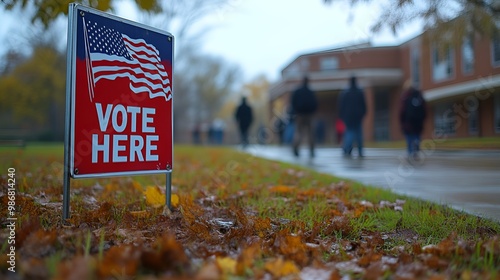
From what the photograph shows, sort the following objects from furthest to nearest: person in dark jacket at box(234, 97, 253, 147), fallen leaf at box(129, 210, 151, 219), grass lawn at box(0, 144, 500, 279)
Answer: person in dark jacket at box(234, 97, 253, 147)
fallen leaf at box(129, 210, 151, 219)
grass lawn at box(0, 144, 500, 279)

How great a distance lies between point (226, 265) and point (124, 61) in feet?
5.33

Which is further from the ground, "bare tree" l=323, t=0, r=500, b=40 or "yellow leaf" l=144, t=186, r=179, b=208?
"bare tree" l=323, t=0, r=500, b=40

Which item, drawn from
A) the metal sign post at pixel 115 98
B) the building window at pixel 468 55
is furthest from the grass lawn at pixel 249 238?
the building window at pixel 468 55

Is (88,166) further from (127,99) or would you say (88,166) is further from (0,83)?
(0,83)

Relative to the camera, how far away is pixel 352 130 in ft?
35.0

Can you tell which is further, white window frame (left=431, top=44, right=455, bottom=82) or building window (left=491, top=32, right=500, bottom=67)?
white window frame (left=431, top=44, right=455, bottom=82)

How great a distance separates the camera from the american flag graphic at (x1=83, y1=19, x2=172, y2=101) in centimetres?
245

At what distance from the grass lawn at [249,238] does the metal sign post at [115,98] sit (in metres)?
0.39

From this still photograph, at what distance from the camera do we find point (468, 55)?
13148 mm

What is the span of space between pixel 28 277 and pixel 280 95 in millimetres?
33643

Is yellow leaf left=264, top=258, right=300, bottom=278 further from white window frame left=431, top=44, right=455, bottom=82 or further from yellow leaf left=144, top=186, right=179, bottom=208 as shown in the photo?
white window frame left=431, top=44, right=455, bottom=82

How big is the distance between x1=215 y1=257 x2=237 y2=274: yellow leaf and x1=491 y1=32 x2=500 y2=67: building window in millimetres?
9304

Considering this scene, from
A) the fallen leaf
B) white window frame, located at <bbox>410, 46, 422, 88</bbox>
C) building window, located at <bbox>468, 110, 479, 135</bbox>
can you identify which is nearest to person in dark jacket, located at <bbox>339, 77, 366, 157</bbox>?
building window, located at <bbox>468, 110, 479, 135</bbox>

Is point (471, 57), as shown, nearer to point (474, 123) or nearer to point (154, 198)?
point (474, 123)
